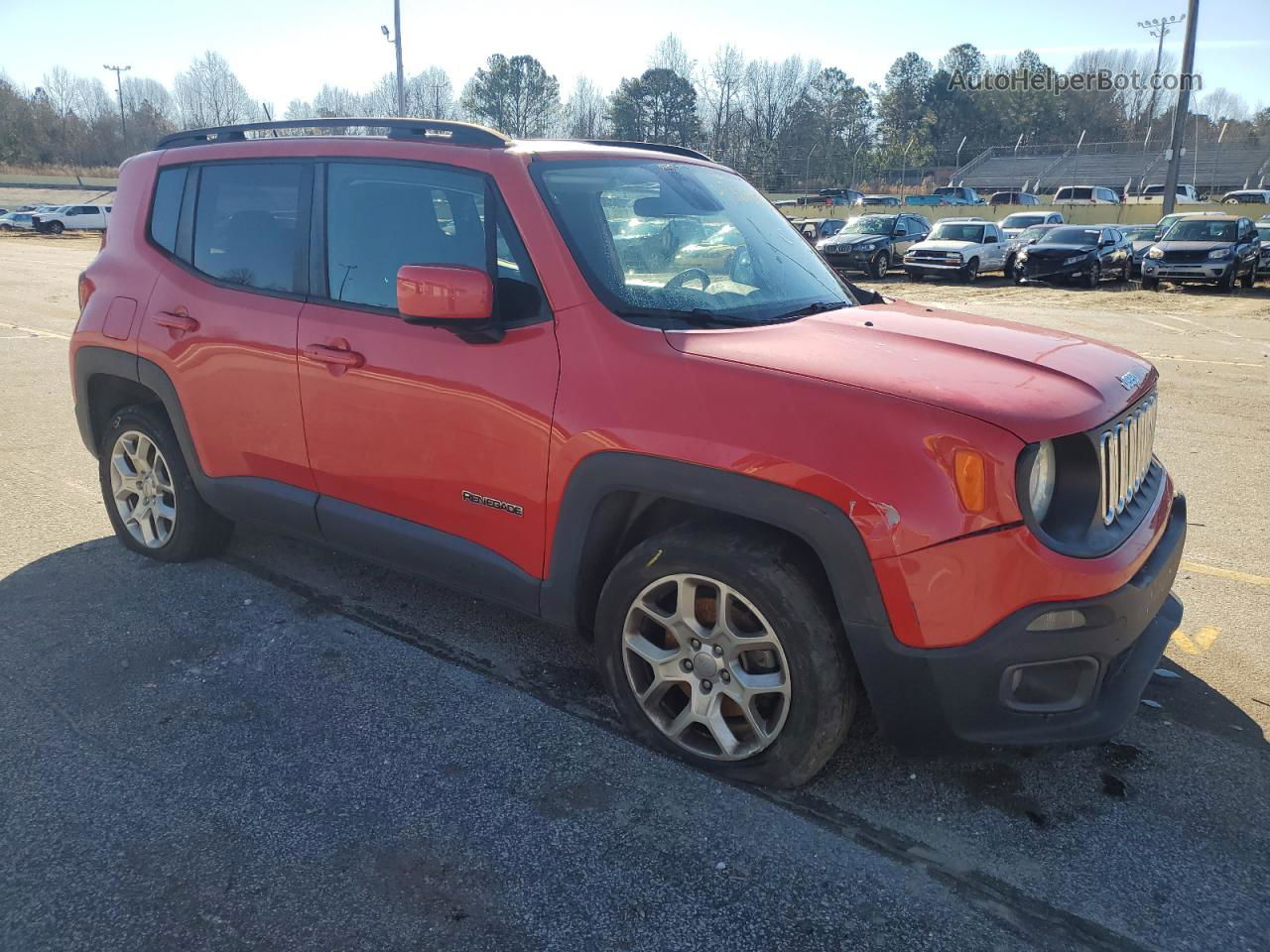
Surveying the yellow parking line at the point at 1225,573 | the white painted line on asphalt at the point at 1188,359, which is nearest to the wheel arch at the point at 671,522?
the yellow parking line at the point at 1225,573

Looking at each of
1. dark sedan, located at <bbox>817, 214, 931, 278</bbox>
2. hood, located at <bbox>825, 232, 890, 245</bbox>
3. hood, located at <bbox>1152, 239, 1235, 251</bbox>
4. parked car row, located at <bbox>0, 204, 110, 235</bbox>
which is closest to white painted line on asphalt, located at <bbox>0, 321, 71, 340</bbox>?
dark sedan, located at <bbox>817, 214, 931, 278</bbox>

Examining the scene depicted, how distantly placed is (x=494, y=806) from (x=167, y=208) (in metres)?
3.11

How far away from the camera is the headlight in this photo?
8.25ft

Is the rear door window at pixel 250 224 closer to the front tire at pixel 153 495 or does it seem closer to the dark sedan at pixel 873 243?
the front tire at pixel 153 495

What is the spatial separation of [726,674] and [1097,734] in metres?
1.00

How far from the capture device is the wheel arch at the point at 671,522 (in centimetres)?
251

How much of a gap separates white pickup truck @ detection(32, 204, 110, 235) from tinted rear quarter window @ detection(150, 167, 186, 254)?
140 ft

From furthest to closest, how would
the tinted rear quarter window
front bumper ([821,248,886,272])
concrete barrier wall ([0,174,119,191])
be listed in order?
concrete barrier wall ([0,174,119,191]) → front bumper ([821,248,886,272]) → the tinted rear quarter window

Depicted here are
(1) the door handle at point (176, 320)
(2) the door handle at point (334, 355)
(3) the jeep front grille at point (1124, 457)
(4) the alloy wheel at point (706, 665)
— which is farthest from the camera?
(1) the door handle at point (176, 320)

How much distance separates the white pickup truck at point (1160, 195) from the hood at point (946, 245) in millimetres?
20522

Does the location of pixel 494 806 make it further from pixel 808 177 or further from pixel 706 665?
pixel 808 177

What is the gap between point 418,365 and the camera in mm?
3283

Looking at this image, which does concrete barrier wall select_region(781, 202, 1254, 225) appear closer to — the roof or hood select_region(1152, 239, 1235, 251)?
hood select_region(1152, 239, 1235, 251)

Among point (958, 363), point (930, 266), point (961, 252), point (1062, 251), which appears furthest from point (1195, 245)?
point (958, 363)
